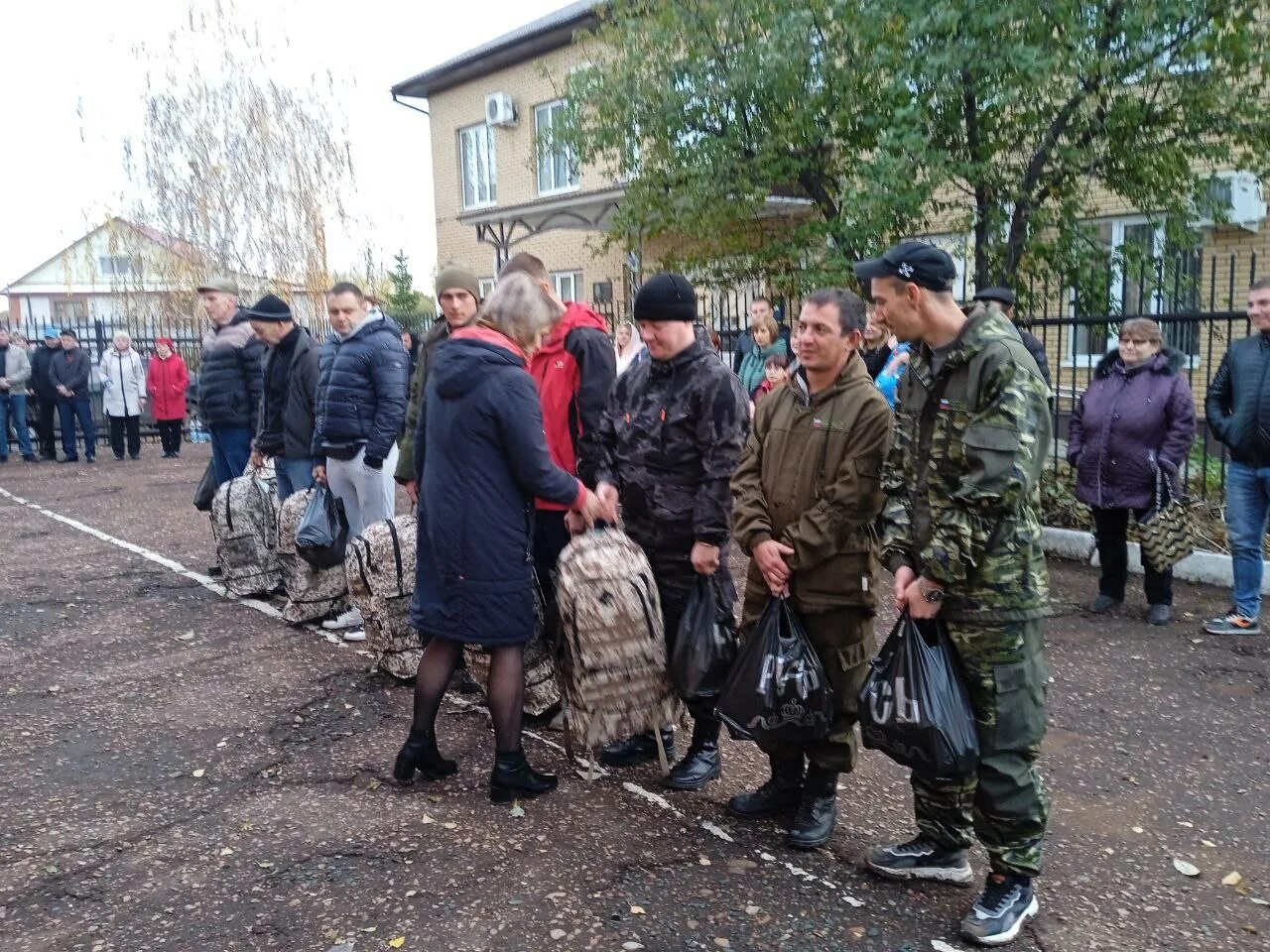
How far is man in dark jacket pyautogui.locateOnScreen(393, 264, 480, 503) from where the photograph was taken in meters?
5.02

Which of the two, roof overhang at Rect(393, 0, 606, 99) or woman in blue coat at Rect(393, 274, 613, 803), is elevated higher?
roof overhang at Rect(393, 0, 606, 99)

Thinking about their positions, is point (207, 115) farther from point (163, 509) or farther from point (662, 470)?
point (662, 470)

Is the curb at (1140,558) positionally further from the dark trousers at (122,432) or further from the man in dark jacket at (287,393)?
the dark trousers at (122,432)

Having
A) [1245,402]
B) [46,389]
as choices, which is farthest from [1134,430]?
[46,389]

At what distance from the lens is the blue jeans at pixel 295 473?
6426 mm

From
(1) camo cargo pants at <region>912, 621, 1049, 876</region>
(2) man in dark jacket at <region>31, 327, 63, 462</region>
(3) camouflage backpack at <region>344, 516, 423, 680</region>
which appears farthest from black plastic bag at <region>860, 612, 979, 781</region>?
(2) man in dark jacket at <region>31, 327, 63, 462</region>

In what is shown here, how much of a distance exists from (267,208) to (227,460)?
19248mm

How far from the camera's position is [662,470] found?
3922 mm

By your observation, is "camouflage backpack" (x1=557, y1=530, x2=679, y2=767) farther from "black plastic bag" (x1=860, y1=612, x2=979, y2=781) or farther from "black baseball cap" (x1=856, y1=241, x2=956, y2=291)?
"black baseball cap" (x1=856, y1=241, x2=956, y2=291)

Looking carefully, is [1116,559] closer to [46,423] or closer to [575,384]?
[575,384]

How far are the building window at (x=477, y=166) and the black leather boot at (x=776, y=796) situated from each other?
68.1 ft

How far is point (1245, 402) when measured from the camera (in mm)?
5797

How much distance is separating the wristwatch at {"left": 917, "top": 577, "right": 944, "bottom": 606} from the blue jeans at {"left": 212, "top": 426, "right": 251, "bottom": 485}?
584cm

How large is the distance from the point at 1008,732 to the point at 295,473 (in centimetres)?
479
